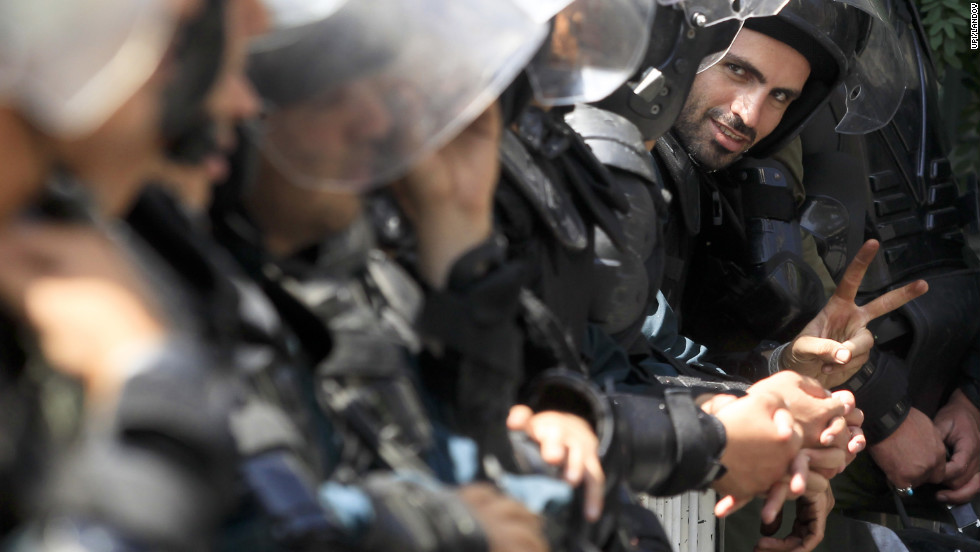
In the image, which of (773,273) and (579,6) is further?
(773,273)

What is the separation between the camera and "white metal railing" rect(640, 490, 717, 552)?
225cm

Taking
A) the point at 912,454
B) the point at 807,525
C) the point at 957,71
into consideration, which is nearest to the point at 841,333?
the point at 912,454

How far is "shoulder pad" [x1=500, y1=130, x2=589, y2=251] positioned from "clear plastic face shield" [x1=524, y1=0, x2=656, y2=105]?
0.09 meters

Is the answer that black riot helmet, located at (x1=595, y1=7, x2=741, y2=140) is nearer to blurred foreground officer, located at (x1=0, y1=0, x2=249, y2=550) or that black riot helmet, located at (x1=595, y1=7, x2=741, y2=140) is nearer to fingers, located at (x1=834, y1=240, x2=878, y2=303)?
→ fingers, located at (x1=834, y1=240, x2=878, y2=303)

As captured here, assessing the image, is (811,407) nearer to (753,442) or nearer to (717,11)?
(753,442)

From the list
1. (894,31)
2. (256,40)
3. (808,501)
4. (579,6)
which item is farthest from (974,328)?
(256,40)

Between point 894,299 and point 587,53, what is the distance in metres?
1.43

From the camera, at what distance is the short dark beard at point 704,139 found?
252cm

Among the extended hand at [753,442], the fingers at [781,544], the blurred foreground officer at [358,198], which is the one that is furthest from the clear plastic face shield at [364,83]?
the fingers at [781,544]

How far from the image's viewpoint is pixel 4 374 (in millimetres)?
715

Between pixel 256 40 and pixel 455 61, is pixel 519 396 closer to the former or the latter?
pixel 455 61

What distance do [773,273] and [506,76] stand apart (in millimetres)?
1598

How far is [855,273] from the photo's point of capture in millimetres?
2506

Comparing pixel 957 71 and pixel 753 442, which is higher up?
pixel 753 442
